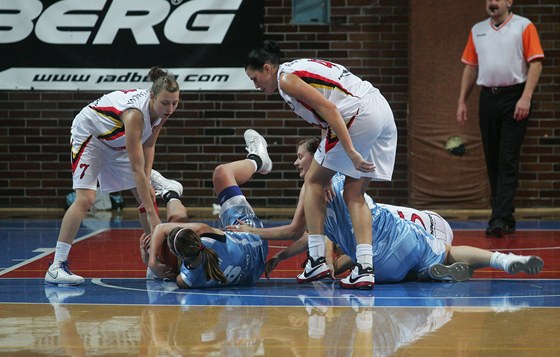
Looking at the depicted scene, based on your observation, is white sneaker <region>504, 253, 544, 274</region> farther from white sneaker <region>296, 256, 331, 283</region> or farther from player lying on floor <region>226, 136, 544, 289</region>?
white sneaker <region>296, 256, 331, 283</region>

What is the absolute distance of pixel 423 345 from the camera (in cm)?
398

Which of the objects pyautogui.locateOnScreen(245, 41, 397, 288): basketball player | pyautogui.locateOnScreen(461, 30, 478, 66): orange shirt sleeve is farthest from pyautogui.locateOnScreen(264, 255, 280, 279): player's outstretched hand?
pyautogui.locateOnScreen(461, 30, 478, 66): orange shirt sleeve

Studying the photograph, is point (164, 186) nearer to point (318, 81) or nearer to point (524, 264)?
point (318, 81)

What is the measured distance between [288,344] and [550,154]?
6860mm

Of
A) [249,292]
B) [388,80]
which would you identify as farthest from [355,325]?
[388,80]

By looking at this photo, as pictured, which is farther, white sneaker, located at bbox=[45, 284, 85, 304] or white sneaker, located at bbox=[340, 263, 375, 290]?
white sneaker, located at bbox=[340, 263, 375, 290]

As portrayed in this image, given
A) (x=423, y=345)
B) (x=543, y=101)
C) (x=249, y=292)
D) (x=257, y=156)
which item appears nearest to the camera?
(x=423, y=345)

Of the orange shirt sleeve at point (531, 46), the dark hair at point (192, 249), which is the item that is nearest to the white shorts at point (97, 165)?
the dark hair at point (192, 249)

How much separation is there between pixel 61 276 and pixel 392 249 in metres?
1.93

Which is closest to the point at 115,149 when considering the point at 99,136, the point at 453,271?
the point at 99,136

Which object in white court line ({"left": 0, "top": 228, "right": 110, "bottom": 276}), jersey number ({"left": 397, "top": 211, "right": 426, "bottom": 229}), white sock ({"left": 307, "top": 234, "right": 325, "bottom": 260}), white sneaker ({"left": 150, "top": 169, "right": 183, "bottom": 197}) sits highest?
white sneaker ({"left": 150, "top": 169, "right": 183, "bottom": 197})

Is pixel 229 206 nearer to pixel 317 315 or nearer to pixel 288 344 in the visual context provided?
pixel 317 315

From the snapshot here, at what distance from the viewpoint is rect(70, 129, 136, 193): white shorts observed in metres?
6.02

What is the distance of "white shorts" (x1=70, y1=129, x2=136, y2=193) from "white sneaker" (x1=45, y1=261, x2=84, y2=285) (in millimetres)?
494
